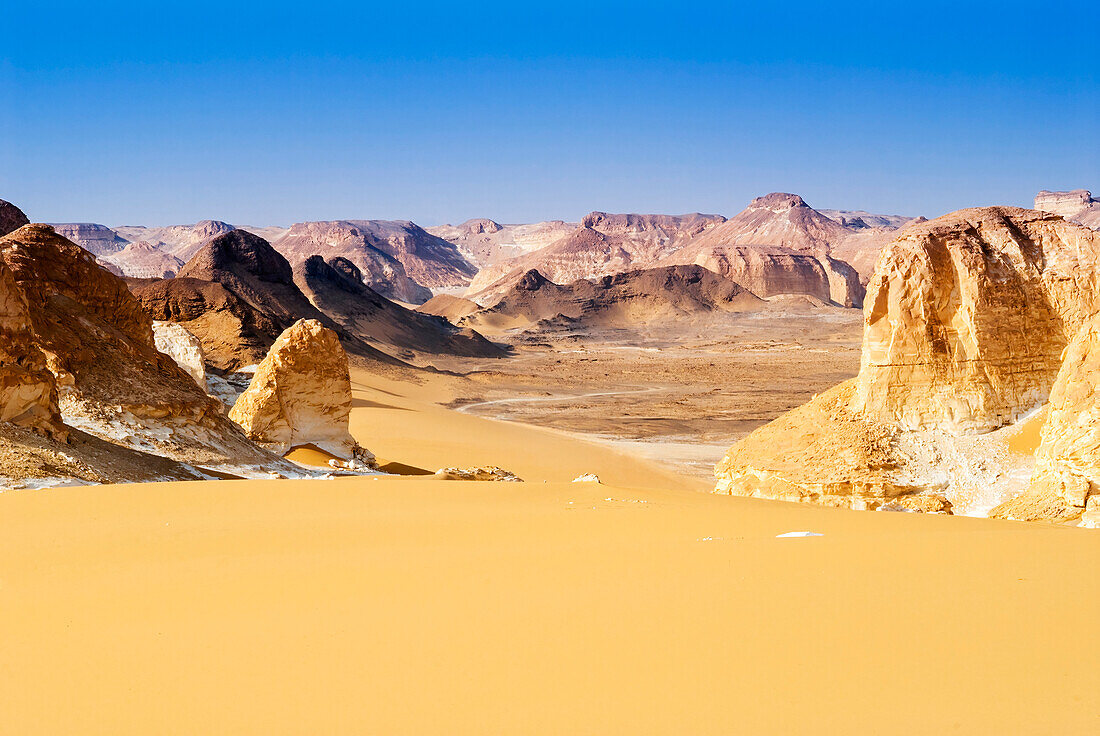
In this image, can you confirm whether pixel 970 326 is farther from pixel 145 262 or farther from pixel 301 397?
pixel 145 262

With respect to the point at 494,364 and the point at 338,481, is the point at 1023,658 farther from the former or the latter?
the point at 494,364

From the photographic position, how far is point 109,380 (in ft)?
39.6

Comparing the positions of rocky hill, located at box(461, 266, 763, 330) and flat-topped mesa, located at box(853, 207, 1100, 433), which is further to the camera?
rocky hill, located at box(461, 266, 763, 330)

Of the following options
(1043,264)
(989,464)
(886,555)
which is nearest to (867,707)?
(886,555)

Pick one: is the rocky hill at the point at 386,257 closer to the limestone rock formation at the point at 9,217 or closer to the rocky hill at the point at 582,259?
the rocky hill at the point at 582,259

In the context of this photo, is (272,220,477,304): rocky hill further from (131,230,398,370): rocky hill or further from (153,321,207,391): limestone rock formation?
(153,321,207,391): limestone rock formation

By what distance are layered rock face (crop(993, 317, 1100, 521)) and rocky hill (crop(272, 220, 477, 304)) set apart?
127 m

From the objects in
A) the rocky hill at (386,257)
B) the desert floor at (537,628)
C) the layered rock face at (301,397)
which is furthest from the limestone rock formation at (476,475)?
the rocky hill at (386,257)

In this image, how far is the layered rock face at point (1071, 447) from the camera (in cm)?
906

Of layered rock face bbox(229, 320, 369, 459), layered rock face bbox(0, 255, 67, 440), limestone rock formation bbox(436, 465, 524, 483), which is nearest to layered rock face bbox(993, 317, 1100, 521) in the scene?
limestone rock formation bbox(436, 465, 524, 483)

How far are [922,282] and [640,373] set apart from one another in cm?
4452

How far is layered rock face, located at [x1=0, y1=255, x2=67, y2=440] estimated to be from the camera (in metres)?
9.38

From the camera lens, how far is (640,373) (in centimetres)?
5728

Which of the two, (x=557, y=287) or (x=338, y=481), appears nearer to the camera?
(x=338, y=481)
